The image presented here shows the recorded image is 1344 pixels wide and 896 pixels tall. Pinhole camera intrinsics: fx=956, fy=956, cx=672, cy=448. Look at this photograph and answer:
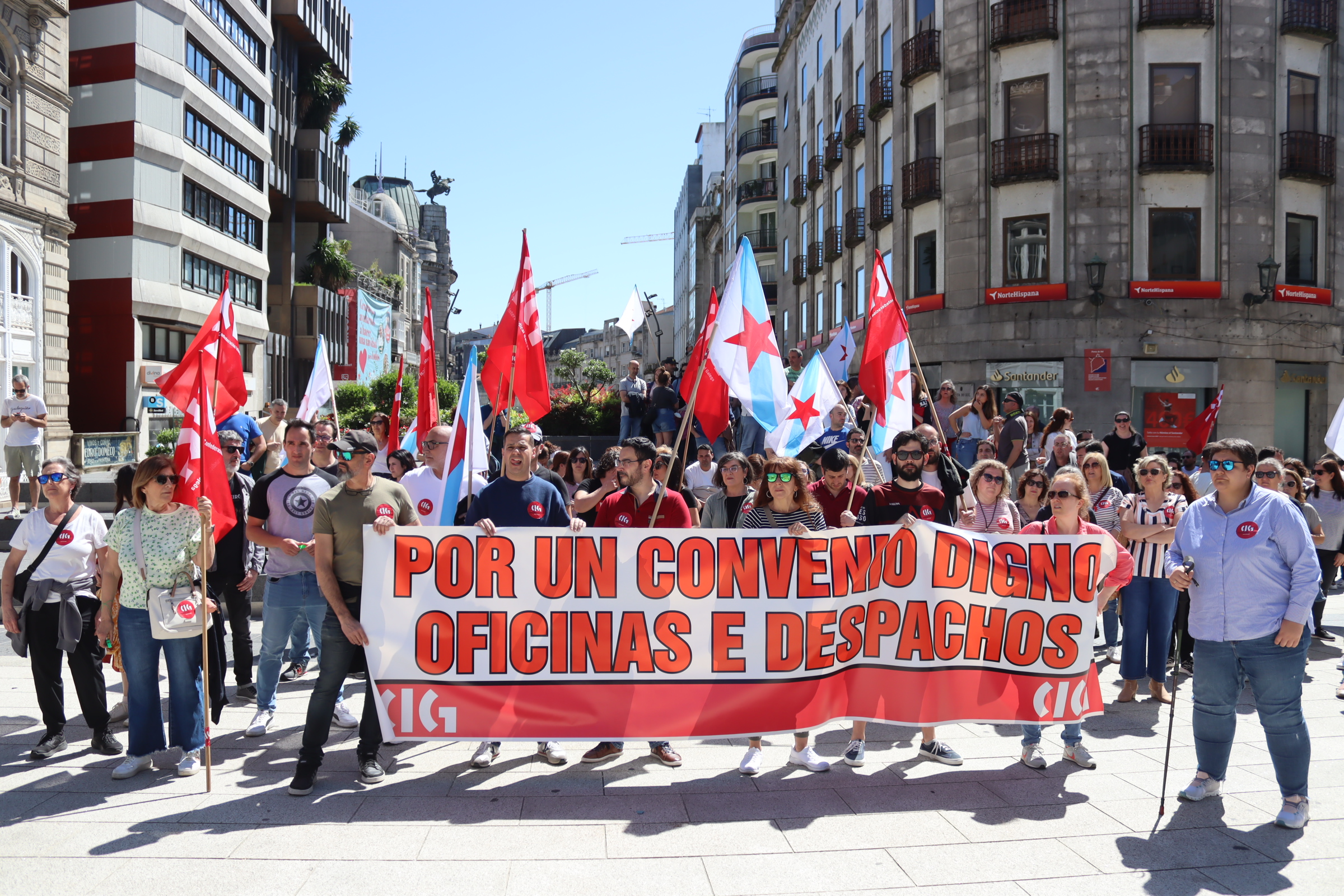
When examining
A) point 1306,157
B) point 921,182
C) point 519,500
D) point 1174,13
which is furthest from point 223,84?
point 519,500

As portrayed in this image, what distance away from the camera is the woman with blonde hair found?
6.70m

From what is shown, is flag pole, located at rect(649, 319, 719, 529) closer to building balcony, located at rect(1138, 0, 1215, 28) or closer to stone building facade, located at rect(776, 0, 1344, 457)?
stone building facade, located at rect(776, 0, 1344, 457)

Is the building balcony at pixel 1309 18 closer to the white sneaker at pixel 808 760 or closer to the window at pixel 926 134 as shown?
the window at pixel 926 134

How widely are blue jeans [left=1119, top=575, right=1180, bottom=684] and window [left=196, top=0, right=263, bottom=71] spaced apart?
34.3 m

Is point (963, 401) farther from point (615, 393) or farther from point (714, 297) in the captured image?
point (714, 297)

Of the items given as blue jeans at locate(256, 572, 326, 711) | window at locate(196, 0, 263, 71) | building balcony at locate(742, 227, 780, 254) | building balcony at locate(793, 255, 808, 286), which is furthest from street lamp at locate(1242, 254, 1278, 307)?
window at locate(196, 0, 263, 71)

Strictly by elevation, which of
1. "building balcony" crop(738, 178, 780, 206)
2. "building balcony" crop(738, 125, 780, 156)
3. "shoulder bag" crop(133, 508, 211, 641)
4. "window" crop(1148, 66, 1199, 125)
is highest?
"building balcony" crop(738, 125, 780, 156)

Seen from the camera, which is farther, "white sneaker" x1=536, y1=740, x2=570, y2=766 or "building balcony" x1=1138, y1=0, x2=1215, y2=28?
"building balcony" x1=1138, y1=0, x2=1215, y2=28

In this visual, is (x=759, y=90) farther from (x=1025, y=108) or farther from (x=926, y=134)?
(x=1025, y=108)

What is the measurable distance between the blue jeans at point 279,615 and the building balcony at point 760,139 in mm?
49242

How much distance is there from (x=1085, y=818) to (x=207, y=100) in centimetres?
3550

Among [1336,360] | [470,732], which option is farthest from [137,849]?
[1336,360]

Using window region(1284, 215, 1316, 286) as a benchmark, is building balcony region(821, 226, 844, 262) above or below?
above

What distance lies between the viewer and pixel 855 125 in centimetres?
3020
